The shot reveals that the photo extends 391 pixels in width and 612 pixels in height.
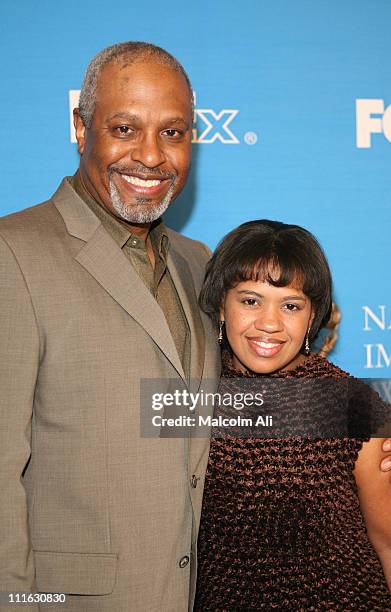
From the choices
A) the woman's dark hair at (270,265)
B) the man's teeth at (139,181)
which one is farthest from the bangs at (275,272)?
the man's teeth at (139,181)

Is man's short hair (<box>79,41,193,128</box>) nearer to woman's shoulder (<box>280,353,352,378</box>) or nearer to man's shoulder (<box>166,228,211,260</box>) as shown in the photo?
man's shoulder (<box>166,228,211,260</box>)

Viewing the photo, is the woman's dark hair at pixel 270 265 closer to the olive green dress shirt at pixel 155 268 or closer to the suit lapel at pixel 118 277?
the olive green dress shirt at pixel 155 268

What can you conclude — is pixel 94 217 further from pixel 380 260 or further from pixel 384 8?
pixel 384 8

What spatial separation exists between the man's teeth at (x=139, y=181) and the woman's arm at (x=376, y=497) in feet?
2.76

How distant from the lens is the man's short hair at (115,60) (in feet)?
5.41

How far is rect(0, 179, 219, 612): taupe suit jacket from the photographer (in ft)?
4.73

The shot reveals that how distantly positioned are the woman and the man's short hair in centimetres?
52

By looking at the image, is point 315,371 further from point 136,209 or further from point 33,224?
point 33,224

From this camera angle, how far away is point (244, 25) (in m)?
2.42

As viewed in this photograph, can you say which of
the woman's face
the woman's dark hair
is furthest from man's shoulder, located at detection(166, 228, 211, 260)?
the woman's face

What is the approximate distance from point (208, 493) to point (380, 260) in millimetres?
1164

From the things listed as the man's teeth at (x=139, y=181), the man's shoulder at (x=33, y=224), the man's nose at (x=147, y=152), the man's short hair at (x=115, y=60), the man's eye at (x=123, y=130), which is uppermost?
the man's short hair at (x=115, y=60)

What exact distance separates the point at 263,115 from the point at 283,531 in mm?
1415

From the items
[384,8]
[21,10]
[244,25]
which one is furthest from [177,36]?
[384,8]
